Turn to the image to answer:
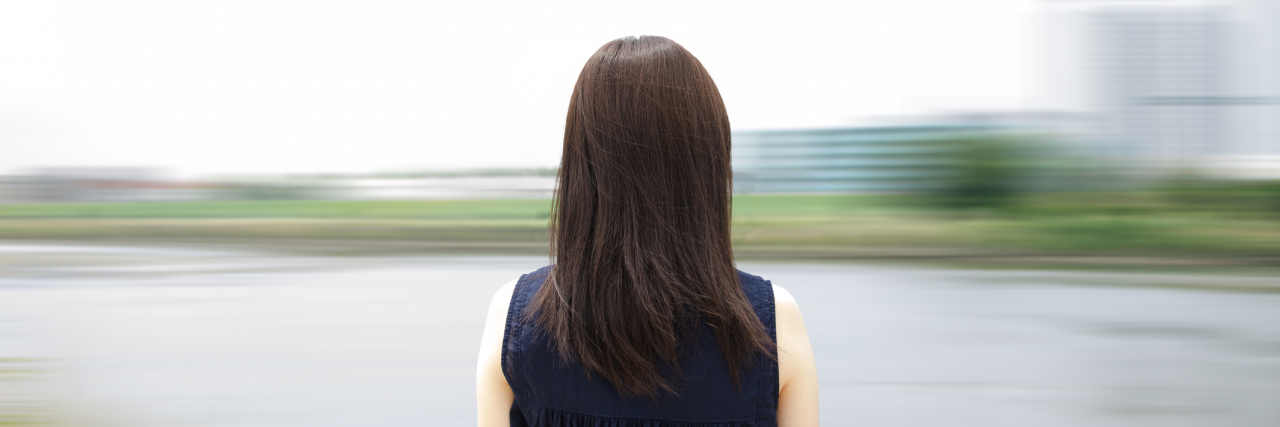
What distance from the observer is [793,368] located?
697mm

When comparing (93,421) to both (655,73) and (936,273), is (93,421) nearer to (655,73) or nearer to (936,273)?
(655,73)

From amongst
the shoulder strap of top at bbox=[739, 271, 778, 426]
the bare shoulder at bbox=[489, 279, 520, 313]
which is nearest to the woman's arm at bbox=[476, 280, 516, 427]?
the bare shoulder at bbox=[489, 279, 520, 313]

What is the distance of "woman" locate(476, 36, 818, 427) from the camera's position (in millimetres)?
641

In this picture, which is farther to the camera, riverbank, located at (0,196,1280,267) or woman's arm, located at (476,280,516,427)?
riverbank, located at (0,196,1280,267)

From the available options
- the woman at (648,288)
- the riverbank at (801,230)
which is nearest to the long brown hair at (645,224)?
the woman at (648,288)

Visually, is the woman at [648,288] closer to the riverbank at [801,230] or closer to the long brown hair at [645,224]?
the long brown hair at [645,224]

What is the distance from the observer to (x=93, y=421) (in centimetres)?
229

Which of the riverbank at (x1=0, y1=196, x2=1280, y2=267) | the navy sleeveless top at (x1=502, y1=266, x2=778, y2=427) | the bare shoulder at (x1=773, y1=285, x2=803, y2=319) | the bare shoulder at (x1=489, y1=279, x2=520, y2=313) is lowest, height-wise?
the riverbank at (x1=0, y1=196, x2=1280, y2=267)

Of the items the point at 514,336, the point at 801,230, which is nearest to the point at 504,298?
the point at 514,336

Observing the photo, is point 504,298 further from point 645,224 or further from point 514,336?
point 645,224

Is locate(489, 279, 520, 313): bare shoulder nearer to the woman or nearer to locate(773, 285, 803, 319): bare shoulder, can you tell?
the woman

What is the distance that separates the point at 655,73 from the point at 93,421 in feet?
8.41

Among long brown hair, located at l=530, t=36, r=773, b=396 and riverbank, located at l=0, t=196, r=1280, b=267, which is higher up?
long brown hair, located at l=530, t=36, r=773, b=396

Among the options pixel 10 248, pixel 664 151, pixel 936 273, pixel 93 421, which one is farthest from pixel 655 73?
pixel 10 248
